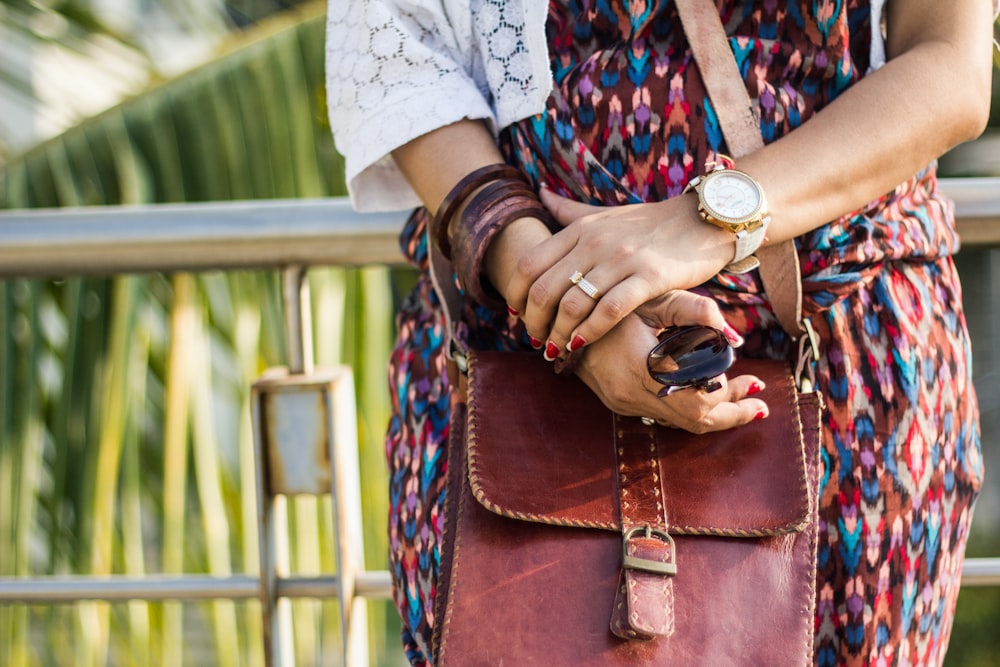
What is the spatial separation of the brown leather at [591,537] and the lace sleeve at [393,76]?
0.68ft

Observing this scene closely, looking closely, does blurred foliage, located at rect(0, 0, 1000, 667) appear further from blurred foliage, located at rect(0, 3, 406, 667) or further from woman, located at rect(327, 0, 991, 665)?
woman, located at rect(327, 0, 991, 665)

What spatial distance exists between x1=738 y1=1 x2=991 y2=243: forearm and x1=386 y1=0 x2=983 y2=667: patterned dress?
0.10 ft

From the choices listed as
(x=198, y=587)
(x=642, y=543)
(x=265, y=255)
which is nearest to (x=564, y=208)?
(x=642, y=543)

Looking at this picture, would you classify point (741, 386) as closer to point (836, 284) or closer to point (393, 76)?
point (836, 284)

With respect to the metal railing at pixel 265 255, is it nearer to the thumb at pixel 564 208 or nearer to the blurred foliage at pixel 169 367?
the blurred foliage at pixel 169 367

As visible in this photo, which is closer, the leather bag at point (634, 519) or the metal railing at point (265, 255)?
the leather bag at point (634, 519)

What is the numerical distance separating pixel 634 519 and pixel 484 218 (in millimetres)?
266

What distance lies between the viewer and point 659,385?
2.31 feet

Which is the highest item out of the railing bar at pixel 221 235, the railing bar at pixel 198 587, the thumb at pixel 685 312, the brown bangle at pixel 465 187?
the railing bar at pixel 221 235

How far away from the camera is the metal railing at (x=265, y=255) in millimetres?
1151

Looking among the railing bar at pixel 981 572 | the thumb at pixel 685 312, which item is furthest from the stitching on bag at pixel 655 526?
the railing bar at pixel 981 572

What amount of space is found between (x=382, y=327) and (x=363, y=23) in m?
0.86

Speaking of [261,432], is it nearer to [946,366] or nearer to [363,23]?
[363,23]

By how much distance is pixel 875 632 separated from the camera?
2.56 feet
